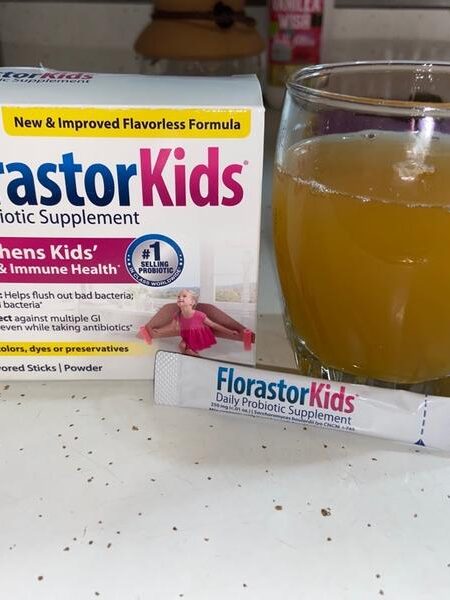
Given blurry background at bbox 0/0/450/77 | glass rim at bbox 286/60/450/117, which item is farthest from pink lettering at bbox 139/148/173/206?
blurry background at bbox 0/0/450/77

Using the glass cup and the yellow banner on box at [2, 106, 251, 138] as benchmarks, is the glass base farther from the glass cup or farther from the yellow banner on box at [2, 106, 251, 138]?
the yellow banner on box at [2, 106, 251, 138]

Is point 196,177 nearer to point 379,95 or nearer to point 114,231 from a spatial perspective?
point 114,231

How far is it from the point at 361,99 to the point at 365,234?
8 centimetres

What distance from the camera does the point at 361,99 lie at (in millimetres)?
393

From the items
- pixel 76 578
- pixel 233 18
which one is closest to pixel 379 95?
pixel 76 578

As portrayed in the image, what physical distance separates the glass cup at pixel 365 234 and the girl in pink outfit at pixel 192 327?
64 millimetres

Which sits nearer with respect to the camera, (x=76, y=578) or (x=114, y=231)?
(x=76, y=578)

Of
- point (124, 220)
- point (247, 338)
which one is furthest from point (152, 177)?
point (247, 338)

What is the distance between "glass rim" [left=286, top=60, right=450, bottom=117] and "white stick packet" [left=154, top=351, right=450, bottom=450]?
177 mm

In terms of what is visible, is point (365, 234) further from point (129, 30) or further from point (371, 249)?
point (129, 30)

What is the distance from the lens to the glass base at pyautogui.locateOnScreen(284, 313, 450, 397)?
46cm

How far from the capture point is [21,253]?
1.46 ft

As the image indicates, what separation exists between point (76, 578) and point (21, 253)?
216mm

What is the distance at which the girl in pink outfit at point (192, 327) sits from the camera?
46 centimetres
